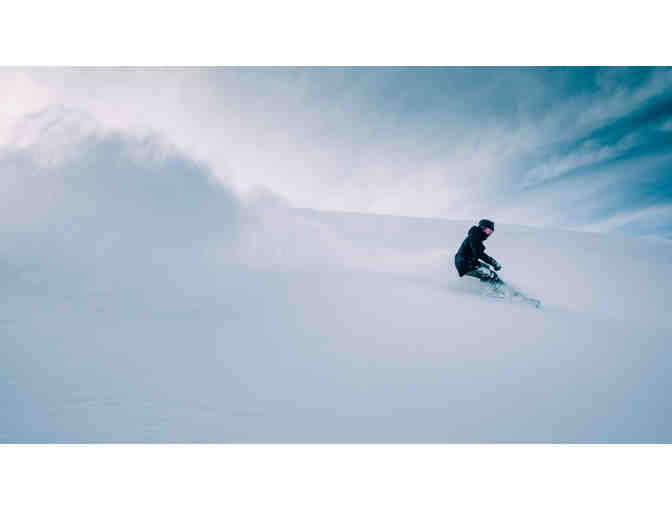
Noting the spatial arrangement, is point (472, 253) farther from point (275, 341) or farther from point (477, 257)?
point (275, 341)

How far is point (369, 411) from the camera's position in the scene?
7.75 ft

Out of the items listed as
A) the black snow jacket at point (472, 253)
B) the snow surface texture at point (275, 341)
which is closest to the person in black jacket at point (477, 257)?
the black snow jacket at point (472, 253)

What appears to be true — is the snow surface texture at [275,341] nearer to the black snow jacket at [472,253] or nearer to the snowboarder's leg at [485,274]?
the snowboarder's leg at [485,274]

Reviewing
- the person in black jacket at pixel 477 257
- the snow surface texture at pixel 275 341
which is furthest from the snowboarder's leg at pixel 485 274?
the snow surface texture at pixel 275 341

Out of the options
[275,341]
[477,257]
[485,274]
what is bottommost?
[275,341]

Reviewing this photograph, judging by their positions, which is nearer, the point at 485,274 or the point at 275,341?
the point at 275,341

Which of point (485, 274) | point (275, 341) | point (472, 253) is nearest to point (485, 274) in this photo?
point (485, 274)

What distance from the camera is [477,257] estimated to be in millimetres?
5004

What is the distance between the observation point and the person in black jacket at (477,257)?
4945 mm

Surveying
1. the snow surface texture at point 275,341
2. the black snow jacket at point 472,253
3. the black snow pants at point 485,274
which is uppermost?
the black snow jacket at point 472,253

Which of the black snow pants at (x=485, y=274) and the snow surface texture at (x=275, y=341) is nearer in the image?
the snow surface texture at (x=275, y=341)

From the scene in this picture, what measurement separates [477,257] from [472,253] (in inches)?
4.6

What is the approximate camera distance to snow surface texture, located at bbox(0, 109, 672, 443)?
2.29m

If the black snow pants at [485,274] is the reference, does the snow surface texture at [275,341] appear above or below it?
below
